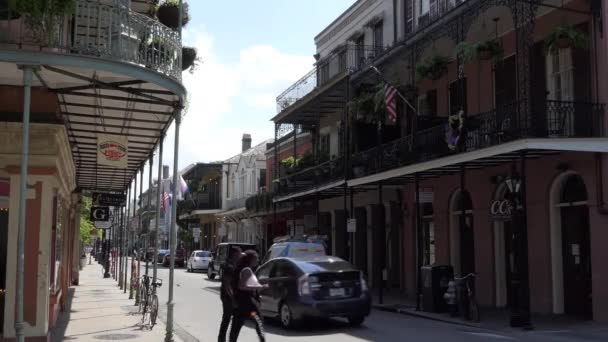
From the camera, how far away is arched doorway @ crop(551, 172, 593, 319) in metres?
15.8

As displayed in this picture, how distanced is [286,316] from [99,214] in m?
13.1

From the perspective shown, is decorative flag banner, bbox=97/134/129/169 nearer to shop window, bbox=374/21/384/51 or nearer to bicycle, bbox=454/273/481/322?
bicycle, bbox=454/273/481/322

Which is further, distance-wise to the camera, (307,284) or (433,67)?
(433,67)

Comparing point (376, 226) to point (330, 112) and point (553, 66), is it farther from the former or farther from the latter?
point (553, 66)

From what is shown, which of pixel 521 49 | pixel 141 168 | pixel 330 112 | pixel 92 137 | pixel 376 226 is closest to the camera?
pixel 92 137

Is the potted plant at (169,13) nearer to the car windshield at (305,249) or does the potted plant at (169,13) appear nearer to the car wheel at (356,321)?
the car wheel at (356,321)

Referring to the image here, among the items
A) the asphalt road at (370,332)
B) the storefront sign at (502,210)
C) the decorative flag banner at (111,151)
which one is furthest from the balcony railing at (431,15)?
the decorative flag banner at (111,151)

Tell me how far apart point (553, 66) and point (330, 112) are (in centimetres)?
1490

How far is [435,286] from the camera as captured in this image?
1728cm

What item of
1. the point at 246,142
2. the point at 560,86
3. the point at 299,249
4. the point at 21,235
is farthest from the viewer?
the point at 246,142

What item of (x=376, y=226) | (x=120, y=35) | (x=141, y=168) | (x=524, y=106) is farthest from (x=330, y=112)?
(x=120, y=35)

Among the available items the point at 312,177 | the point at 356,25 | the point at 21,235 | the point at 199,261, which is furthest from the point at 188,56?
the point at 199,261

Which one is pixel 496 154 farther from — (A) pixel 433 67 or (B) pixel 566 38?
(A) pixel 433 67

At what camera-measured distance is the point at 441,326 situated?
14.9m
